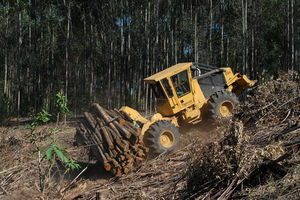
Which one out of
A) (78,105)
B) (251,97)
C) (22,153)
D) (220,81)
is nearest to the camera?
(251,97)

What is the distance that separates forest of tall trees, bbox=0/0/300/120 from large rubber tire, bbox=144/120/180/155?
11121 millimetres

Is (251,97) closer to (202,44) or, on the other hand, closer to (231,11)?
(202,44)

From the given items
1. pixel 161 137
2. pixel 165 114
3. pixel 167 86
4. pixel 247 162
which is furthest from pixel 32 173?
pixel 247 162

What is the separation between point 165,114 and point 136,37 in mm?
17029

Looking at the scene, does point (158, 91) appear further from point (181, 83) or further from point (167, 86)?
point (181, 83)

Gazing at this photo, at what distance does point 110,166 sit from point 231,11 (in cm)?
1987

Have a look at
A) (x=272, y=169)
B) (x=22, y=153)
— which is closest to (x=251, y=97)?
(x=272, y=169)

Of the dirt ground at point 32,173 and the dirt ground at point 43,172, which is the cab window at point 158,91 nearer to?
the dirt ground at point 43,172

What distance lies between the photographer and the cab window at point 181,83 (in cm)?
819

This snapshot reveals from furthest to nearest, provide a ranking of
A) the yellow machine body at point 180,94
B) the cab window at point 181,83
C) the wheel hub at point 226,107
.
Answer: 1. the wheel hub at point 226,107
2. the cab window at point 181,83
3. the yellow machine body at point 180,94

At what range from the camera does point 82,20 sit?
24.1m

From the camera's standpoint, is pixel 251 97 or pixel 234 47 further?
pixel 234 47

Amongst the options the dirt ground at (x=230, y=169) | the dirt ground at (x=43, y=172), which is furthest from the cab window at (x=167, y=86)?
the dirt ground at (x=230, y=169)

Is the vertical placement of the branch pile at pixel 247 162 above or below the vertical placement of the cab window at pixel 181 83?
below
